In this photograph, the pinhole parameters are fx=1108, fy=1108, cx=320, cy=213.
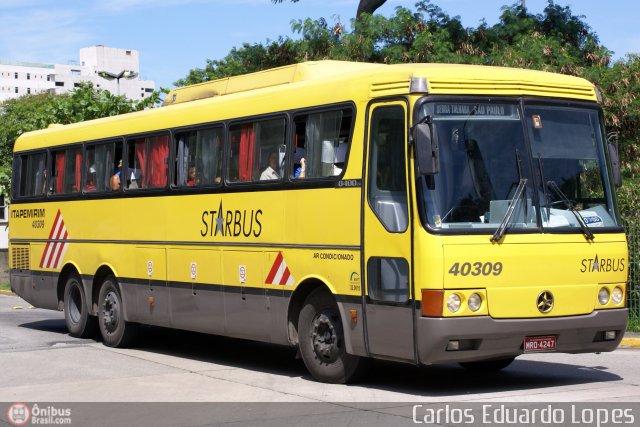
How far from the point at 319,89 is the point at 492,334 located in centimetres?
357

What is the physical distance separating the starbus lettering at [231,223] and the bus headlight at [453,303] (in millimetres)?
3409

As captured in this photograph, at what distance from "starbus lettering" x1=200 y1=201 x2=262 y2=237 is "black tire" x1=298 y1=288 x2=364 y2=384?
1.41 metres

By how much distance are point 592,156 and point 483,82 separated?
1556mm

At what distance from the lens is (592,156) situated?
38.7 ft

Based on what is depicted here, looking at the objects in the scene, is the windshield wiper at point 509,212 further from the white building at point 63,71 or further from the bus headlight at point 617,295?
the white building at point 63,71

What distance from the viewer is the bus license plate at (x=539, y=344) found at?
11.0 meters

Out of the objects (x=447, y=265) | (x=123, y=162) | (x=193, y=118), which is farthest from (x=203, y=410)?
(x=123, y=162)

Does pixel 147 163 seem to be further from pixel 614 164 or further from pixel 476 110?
pixel 614 164

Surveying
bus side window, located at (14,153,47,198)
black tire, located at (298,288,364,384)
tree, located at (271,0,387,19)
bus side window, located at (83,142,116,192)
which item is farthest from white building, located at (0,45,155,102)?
black tire, located at (298,288,364,384)

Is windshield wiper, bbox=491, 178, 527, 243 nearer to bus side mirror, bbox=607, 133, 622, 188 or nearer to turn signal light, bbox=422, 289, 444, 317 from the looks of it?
turn signal light, bbox=422, 289, 444, 317

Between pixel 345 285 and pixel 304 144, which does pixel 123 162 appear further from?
pixel 345 285

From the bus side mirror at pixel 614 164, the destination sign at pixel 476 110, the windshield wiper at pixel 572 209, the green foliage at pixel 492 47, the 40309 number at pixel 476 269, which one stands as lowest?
the 40309 number at pixel 476 269

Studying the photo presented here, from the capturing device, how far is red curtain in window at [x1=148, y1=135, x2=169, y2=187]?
51.2ft

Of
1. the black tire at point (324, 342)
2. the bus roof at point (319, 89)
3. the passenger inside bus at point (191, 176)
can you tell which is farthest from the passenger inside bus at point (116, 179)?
the black tire at point (324, 342)
